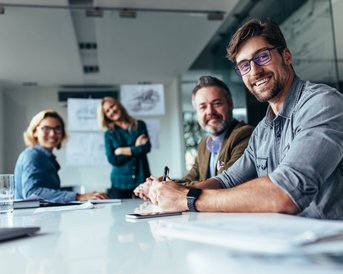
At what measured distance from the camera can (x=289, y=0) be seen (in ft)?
8.95

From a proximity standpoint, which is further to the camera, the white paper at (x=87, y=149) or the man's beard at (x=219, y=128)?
the white paper at (x=87, y=149)

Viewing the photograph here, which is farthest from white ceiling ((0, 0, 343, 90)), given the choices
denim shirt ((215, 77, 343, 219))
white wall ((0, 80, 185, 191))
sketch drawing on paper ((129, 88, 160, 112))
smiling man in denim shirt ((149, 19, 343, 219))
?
denim shirt ((215, 77, 343, 219))

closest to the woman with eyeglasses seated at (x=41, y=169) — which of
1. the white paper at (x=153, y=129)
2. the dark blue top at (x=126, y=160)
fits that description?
the dark blue top at (x=126, y=160)

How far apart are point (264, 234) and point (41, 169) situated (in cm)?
167

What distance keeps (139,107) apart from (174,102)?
0.62 meters

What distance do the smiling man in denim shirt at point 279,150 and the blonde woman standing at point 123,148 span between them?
1.37 meters

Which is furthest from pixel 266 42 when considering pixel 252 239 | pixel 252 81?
pixel 252 239

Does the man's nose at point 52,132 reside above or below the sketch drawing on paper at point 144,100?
below

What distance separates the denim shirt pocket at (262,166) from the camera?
3.83 ft

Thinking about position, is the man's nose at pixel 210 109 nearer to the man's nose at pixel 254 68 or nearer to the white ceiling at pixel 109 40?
the man's nose at pixel 254 68

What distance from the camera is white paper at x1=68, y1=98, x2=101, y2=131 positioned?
3.86 meters

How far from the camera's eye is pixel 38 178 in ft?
6.15

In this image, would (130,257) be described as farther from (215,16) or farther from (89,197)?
(215,16)

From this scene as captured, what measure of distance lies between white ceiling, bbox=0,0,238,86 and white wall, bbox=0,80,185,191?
0.23 meters
